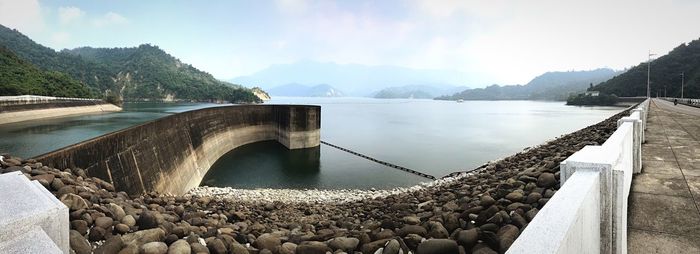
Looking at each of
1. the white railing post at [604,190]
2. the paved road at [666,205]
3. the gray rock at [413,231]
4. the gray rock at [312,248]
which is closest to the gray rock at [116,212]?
the gray rock at [312,248]

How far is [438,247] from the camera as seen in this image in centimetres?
379

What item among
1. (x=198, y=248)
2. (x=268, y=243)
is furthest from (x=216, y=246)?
(x=268, y=243)

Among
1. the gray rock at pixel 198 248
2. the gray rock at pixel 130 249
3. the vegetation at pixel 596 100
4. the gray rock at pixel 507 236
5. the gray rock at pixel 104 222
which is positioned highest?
the vegetation at pixel 596 100

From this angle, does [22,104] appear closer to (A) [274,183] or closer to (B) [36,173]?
(A) [274,183]

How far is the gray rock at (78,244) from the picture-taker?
3.56m

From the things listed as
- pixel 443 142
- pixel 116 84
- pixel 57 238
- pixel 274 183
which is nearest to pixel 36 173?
pixel 57 238

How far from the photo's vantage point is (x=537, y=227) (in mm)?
1939

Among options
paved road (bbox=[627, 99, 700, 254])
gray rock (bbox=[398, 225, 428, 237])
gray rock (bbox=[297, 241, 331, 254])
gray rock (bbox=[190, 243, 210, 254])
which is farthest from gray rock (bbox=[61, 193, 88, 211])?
paved road (bbox=[627, 99, 700, 254])

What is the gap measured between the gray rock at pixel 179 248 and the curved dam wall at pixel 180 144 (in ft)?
15.8

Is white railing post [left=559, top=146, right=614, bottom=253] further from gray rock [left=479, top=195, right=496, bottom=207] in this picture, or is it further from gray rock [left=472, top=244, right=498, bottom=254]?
gray rock [left=479, top=195, right=496, bottom=207]

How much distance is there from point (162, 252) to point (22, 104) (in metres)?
58.0

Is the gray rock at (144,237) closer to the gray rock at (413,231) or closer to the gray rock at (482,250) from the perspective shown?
the gray rock at (413,231)

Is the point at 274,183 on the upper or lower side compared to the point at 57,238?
lower

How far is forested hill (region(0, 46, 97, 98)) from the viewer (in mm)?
55562
